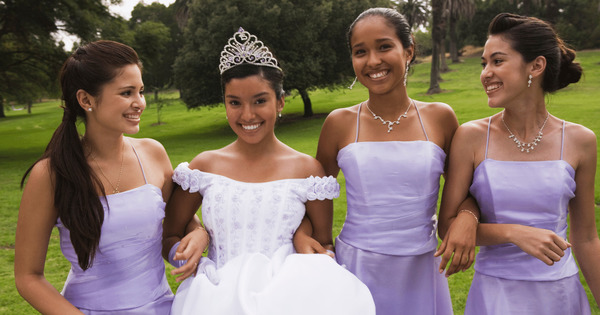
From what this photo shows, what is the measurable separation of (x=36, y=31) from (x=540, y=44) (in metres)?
23.6

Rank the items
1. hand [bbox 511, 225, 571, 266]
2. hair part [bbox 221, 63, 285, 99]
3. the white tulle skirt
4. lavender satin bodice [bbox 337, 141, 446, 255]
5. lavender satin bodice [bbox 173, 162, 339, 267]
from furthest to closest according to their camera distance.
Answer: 1. lavender satin bodice [bbox 337, 141, 446, 255]
2. hair part [bbox 221, 63, 285, 99]
3. lavender satin bodice [bbox 173, 162, 339, 267]
4. hand [bbox 511, 225, 571, 266]
5. the white tulle skirt

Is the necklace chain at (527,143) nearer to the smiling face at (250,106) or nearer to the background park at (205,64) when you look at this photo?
the smiling face at (250,106)

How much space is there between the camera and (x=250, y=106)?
3291 millimetres

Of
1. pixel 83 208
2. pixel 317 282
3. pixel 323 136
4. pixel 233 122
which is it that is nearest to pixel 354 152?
pixel 323 136

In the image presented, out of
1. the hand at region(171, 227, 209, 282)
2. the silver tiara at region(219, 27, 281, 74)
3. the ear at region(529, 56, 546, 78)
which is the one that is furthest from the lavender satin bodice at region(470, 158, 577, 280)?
the hand at region(171, 227, 209, 282)

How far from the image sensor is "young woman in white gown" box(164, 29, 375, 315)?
9.27 feet

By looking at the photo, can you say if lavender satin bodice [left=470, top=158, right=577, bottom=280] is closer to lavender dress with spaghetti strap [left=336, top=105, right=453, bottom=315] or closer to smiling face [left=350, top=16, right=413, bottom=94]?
lavender dress with spaghetti strap [left=336, top=105, right=453, bottom=315]

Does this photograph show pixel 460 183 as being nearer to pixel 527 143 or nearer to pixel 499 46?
pixel 527 143

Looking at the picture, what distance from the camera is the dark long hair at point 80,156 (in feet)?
9.48

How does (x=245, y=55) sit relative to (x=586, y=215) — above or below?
above

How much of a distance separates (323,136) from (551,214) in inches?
62.7

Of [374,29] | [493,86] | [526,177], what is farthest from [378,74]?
[526,177]

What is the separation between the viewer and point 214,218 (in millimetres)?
3281

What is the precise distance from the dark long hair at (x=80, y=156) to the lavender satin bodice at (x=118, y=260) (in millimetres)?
70
